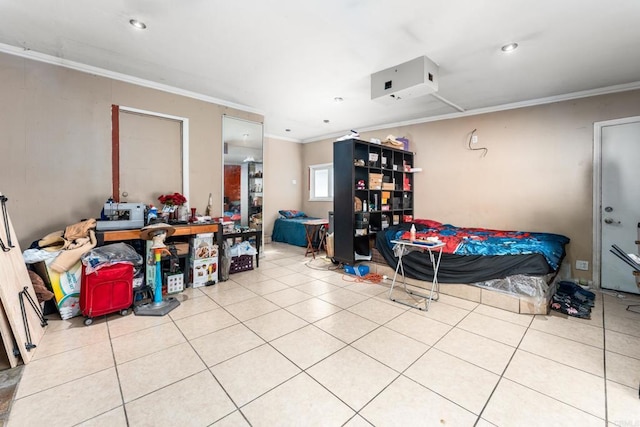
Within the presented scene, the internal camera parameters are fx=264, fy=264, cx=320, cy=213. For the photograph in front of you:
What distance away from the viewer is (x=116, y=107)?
3443 mm

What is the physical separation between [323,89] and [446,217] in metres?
3.17

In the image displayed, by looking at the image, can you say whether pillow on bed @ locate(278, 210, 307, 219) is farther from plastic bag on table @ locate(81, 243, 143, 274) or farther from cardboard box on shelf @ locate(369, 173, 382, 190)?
plastic bag on table @ locate(81, 243, 143, 274)

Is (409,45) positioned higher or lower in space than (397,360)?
higher

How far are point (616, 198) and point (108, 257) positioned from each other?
619 cm

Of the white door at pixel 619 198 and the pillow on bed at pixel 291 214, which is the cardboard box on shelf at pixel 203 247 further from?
the white door at pixel 619 198

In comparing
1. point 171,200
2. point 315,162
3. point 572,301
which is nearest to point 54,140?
point 171,200

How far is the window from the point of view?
6.88 meters

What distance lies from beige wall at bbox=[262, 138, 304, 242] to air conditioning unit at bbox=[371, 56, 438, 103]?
12.9 ft

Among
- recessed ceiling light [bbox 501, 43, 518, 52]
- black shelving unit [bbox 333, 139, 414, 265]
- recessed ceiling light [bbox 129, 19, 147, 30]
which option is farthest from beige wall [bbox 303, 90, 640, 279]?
recessed ceiling light [bbox 129, 19, 147, 30]

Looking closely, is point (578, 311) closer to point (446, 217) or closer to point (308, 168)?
point (446, 217)

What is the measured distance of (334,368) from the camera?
6.11 feet

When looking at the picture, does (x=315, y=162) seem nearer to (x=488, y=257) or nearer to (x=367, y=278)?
(x=367, y=278)

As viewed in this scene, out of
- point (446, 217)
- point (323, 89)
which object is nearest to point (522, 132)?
point (446, 217)

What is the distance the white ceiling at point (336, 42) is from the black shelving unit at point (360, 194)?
975mm
